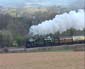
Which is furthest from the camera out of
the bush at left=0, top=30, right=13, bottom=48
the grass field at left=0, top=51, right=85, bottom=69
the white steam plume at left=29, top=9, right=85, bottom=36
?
the white steam plume at left=29, top=9, right=85, bottom=36

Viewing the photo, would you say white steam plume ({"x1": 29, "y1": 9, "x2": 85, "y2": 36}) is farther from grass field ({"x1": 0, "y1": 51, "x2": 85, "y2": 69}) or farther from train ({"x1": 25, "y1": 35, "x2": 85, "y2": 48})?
grass field ({"x1": 0, "y1": 51, "x2": 85, "y2": 69})

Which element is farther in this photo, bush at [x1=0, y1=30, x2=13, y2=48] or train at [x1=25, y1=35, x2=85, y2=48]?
train at [x1=25, y1=35, x2=85, y2=48]

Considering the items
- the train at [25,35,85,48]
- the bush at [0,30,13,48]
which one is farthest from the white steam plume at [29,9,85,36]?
the bush at [0,30,13,48]

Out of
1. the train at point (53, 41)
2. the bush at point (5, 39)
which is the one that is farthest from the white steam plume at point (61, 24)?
the bush at point (5, 39)

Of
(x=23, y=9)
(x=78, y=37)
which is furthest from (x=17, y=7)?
(x=78, y=37)

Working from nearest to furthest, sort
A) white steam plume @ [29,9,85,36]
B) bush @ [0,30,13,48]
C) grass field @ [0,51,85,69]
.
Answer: grass field @ [0,51,85,69], bush @ [0,30,13,48], white steam plume @ [29,9,85,36]

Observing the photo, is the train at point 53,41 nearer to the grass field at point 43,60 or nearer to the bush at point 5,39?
the grass field at point 43,60

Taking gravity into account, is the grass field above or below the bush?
below

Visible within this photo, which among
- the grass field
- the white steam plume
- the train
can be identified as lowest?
the grass field

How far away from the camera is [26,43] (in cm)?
779

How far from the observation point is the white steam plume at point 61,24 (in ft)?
25.6

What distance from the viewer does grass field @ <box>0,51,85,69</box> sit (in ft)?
24.3

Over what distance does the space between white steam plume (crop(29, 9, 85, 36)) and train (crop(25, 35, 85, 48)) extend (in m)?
0.16

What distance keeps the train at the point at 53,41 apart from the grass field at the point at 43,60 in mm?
210
